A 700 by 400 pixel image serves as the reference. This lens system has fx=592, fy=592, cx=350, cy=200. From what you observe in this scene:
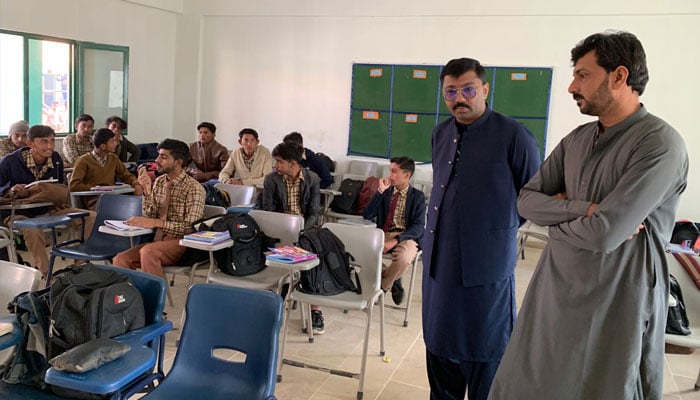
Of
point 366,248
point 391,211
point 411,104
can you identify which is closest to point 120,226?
point 366,248

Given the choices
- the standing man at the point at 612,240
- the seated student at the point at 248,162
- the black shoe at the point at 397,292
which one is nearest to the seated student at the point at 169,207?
the black shoe at the point at 397,292

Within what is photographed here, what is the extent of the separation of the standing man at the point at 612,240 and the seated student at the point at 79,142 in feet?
20.4

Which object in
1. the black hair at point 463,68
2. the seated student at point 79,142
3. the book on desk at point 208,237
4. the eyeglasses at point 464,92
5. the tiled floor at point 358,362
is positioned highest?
the black hair at point 463,68

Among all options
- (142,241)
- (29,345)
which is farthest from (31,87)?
(29,345)

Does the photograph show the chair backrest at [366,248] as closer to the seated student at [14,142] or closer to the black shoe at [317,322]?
the black shoe at [317,322]

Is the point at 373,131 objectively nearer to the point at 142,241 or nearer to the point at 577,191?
the point at 142,241

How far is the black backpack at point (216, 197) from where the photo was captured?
16.4 feet

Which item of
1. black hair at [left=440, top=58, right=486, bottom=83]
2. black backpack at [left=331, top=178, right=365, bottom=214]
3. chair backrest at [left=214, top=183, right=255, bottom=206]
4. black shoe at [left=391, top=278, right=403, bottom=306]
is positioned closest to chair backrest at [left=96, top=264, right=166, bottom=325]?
black hair at [left=440, top=58, right=486, bottom=83]

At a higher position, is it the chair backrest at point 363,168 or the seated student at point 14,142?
the seated student at point 14,142

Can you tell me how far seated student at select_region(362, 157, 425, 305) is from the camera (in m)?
4.45

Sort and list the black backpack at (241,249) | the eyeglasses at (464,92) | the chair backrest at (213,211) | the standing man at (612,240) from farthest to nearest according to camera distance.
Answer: the chair backrest at (213,211) < the black backpack at (241,249) < the eyeglasses at (464,92) < the standing man at (612,240)

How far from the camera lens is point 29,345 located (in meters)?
2.29

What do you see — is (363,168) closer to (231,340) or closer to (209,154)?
(209,154)

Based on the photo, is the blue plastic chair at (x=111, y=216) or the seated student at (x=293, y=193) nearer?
the blue plastic chair at (x=111, y=216)
